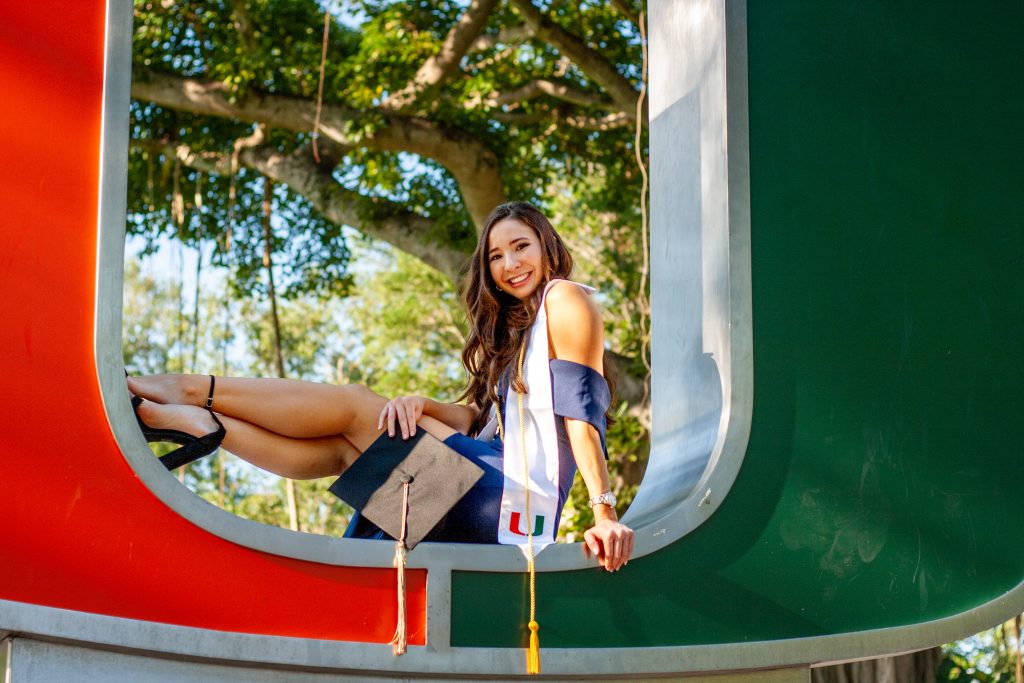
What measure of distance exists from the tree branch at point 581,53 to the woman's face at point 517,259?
4.34 metres

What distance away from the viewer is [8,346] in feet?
8.65

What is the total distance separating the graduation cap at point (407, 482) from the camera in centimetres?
298

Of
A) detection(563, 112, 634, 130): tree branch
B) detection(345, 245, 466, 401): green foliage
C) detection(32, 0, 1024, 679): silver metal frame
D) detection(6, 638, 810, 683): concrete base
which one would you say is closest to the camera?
detection(6, 638, 810, 683): concrete base

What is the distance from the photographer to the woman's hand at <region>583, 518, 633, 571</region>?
291 cm

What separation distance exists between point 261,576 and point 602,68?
541 cm

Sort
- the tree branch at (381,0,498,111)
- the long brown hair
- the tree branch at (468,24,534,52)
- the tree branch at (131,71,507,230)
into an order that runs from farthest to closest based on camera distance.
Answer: the tree branch at (468,24,534,52) < the tree branch at (131,71,507,230) < the tree branch at (381,0,498,111) < the long brown hair

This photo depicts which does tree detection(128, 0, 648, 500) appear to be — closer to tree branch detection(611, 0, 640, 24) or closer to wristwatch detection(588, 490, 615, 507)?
tree branch detection(611, 0, 640, 24)

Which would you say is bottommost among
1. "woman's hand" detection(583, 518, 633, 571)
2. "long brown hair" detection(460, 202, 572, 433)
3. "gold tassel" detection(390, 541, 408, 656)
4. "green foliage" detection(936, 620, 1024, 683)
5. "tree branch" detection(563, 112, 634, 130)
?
"green foliage" detection(936, 620, 1024, 683)

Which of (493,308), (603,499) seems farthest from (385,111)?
(603,499)

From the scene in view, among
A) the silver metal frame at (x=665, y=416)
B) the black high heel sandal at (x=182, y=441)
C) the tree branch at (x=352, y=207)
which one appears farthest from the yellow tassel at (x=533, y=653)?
the tree branch at (x=352, y=207)

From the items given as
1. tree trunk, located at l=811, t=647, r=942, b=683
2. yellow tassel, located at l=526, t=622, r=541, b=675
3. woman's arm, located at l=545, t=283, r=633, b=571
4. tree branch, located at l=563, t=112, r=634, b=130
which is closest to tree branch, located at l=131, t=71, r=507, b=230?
tree branch, located at l=563, t=112, r=634, b=130

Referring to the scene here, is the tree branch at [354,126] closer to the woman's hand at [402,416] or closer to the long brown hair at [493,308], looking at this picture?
the long brown hair at [493,308]

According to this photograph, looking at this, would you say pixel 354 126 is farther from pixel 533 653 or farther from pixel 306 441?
pixel 533 653

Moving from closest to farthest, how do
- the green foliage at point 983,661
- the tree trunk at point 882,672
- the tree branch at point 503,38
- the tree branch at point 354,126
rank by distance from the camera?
the tree trunk at point 882,672, the green foliage at point 983,661, the tree branch at point 354,126, the tree branch at point 503,38
